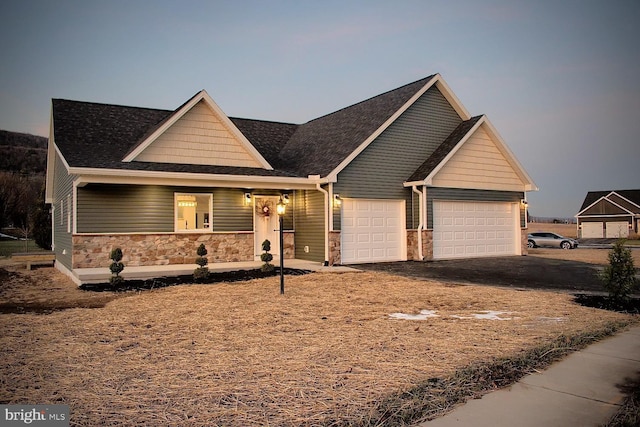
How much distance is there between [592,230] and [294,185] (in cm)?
4583

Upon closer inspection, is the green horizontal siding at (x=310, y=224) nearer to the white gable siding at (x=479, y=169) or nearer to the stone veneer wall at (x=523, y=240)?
the white gable siding at (x=479, y=169)

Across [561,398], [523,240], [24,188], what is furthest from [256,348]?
[24,188]

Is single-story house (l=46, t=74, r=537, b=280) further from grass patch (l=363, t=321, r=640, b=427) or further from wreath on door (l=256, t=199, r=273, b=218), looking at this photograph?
grass patch (l=363, t=321, r=640, b=427)

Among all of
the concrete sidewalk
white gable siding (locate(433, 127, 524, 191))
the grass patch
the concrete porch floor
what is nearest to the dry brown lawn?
the grass patch

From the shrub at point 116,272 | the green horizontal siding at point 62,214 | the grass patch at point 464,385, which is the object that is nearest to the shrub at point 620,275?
the grass patch at point 464,385

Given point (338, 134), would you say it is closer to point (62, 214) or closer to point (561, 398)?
point (62, 214)

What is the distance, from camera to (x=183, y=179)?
45.8 ft

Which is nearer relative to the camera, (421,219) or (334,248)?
(334,248)

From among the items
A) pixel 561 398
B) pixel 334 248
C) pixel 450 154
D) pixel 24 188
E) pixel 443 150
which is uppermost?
pixel 24 188

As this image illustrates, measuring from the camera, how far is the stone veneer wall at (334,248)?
610 inches

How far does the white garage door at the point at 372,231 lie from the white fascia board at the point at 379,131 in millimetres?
1136

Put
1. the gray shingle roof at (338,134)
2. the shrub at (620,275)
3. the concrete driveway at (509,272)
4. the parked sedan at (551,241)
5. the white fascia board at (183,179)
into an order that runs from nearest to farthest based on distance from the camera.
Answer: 1. the shrub at (620,275)
2. the concrete driveway at (509,272)
3. the white fascia board at (183,179)
4. the gray shingle roof at (338,134)
5. the parked sedan at (551,241)

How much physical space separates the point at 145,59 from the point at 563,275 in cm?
1884

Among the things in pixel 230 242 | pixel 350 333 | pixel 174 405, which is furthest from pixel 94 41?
pixel 174 405
